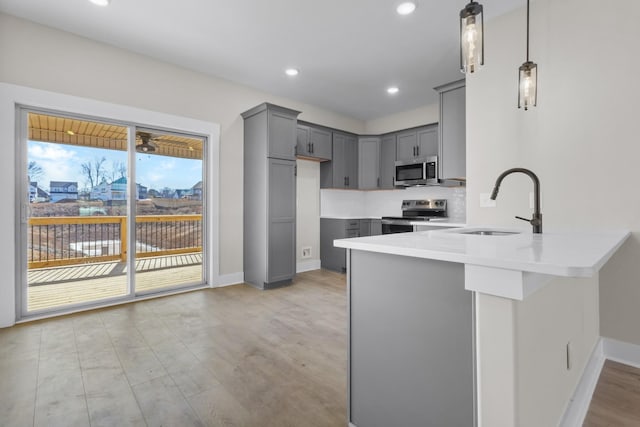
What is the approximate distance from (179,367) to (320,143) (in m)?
3.80

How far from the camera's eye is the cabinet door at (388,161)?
5.32m

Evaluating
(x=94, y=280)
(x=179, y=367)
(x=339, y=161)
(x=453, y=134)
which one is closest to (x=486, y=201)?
(x=453, y=134)

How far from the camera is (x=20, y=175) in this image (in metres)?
2.83

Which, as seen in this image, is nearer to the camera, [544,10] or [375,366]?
[375,366]

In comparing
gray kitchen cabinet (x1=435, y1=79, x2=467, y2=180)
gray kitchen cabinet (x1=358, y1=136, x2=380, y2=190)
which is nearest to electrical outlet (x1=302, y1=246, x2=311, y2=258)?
gray kitchen cabinet (x1=358, y1=136, x2=380, y2=190)

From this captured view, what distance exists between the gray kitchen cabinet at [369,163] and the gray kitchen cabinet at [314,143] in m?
0.74

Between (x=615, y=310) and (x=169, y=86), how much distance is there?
4652 mm

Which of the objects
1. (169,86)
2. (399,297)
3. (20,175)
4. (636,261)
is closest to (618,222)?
(636,261)

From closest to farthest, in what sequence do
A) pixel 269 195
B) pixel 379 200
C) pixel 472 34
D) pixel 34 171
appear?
1. pixel 472 34
2. pixel 34 171
3. pixel 269 195
4. pixel 379 200

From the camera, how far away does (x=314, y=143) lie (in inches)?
194

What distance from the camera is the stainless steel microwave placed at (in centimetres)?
462

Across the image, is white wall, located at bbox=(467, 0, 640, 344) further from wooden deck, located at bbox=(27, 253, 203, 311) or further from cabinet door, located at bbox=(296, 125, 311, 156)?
wooden deck, located at bbox=(27, 253, 203, 311)

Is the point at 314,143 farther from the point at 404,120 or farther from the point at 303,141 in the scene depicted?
the point at 404,120

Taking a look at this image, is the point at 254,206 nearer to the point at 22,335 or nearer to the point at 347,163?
the point at 347,163
